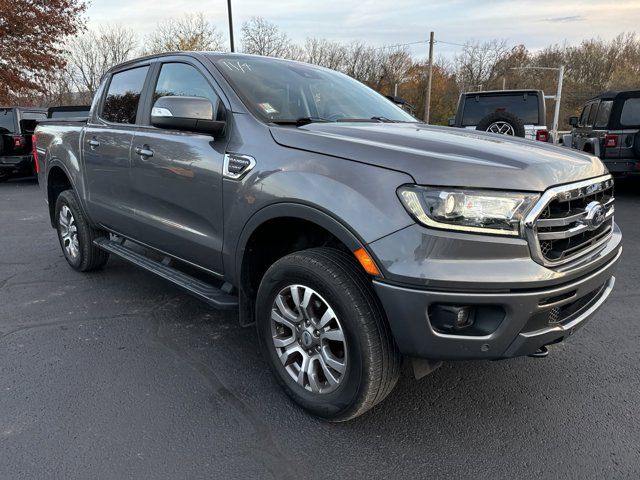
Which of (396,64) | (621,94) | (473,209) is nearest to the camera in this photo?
(473,209)

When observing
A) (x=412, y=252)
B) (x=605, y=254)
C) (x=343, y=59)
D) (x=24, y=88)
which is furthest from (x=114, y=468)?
(x=343, y=59)

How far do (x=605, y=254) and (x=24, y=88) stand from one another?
23420 millimetres

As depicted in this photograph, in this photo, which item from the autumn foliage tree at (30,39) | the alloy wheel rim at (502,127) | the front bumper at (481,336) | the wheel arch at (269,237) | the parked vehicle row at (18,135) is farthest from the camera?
the autumn foliage tree at (30,39)

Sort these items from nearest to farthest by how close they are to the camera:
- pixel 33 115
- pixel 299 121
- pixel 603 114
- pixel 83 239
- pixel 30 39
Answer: pixel 299 121
pixel 83 239
pixel 603 114
pixel 33 115
pixel 30 39

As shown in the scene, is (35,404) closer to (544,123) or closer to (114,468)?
(114,468)

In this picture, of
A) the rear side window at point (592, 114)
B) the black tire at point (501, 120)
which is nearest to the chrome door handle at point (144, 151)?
the black tire at point (501, 120)

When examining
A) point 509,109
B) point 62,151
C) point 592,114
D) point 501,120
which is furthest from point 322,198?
point 592,114

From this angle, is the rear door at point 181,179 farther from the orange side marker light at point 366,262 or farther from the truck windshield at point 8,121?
the truck windshield at point 8,121

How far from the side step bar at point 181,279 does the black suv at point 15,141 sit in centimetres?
Answer: 904

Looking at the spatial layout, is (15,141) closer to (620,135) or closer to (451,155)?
(451,155)

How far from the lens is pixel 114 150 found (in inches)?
154

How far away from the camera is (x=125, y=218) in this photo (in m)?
3.91

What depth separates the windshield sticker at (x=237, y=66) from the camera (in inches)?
127

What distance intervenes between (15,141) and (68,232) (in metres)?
8.16
